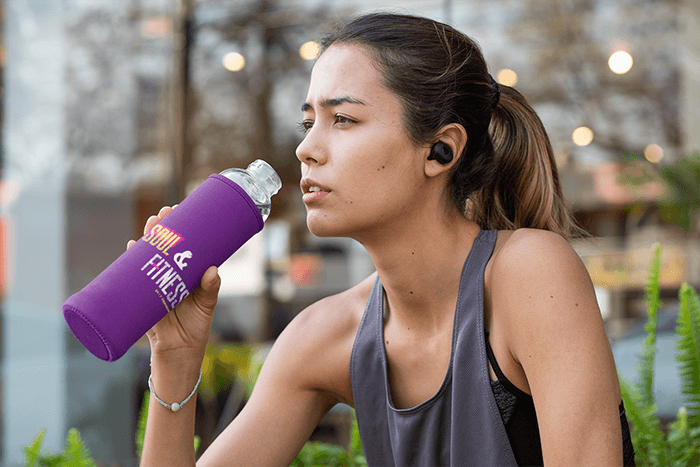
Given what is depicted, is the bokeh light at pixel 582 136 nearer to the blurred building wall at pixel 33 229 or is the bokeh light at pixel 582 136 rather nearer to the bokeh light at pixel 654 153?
the bokeh light at pixel 654 153

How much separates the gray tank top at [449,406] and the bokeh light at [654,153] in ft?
11.6

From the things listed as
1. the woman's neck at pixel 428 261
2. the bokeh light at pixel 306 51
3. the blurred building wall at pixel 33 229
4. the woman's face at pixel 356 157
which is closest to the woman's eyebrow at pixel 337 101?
the woman's face at pixel 356 157

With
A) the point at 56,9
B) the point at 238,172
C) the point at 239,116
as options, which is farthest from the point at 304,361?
the point at 239,116

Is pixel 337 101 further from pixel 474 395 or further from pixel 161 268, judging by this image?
pixel 474 395

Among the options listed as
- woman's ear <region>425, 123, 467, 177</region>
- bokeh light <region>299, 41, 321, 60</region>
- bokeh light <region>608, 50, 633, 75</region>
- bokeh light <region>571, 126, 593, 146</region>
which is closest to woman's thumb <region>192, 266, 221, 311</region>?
woman's ear <region>425, 123, 467, 177</region>

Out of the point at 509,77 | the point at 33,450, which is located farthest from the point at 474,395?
the point at 509,77

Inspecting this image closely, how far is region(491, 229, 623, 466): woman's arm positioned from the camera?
1141 mm

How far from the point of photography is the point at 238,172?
1.32 m

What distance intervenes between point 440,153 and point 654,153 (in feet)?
11.9

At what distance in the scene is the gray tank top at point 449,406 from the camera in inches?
52.2

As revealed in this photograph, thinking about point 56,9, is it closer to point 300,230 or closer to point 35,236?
point 35,236

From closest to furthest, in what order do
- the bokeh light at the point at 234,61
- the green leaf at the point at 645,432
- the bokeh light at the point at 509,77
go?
the green leaf at the point at 645,432, the bokeh light at the point at 509,77, the bokeh light at the point at 234,61

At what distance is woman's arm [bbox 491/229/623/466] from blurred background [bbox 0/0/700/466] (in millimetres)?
2182

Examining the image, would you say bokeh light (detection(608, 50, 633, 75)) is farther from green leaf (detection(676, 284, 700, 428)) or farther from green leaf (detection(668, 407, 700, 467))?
green leaf (detection(668, 407, 700, 467))
